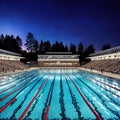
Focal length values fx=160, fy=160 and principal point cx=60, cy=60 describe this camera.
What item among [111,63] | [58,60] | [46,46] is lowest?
[111,63]

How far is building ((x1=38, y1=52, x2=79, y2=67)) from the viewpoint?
2047 inches

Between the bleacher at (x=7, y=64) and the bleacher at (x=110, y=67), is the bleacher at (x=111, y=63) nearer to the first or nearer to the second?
the bleacher at (x=110, y=67)

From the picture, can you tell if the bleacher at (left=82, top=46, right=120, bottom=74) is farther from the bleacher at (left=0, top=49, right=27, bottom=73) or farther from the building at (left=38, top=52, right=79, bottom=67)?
the building at (left=38, top=52, right=79, bottom=67)

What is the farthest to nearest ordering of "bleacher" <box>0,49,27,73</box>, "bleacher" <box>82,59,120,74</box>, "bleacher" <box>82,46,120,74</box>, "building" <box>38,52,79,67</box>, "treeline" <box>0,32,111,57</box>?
"treeline" <box>0,32,111,57</box> → "building" <box>38,52,79,67</box> → "bleacher" <box>0,49,27,73</box> → "bleacher" <box>82,46,120,74</box> → "bleacher" <box>82,59,120,74</box>

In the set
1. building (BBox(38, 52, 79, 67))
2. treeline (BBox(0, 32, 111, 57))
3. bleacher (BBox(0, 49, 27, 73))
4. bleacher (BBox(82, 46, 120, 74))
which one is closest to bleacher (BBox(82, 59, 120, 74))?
bleacher (BBox(82, 46, 120, 74))

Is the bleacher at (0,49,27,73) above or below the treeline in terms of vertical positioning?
below

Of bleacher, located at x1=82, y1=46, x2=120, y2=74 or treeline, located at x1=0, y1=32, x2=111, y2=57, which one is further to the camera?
treeline, located at x1=0, y1=32, x2=111, y2=57

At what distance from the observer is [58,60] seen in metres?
52.2

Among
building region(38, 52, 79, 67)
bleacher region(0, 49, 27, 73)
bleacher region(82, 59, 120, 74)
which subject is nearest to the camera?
bleacher region(82, 59, 120, 74)

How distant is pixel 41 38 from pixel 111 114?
212 ft

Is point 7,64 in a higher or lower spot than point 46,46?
lower

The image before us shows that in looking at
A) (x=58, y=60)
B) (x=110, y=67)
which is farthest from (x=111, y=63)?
(x=58, y=60)

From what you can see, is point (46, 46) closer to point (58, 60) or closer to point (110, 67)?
point (58, 60)

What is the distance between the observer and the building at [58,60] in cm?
5200
